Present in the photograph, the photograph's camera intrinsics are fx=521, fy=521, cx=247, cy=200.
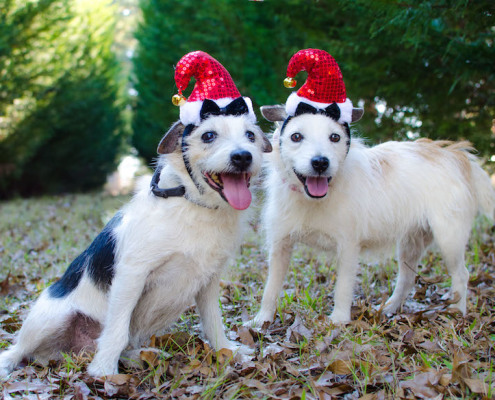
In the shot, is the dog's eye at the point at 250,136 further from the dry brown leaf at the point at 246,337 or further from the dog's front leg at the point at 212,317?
the dry brown leaf at the point at 246,337

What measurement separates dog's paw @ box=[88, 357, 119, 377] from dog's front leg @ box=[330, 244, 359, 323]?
1488 mm

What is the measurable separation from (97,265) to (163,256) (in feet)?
1.64

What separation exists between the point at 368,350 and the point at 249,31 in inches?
316

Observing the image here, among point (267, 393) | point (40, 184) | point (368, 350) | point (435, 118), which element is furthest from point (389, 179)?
point (40, 184)

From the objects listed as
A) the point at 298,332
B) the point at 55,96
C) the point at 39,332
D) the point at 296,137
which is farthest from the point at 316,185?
the point at 55,96

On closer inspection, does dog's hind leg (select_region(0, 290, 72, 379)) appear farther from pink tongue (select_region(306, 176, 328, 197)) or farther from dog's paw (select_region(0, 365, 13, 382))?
pink tongue (select_region(306, 176, 328, 197))

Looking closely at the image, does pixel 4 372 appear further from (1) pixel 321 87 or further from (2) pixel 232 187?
(1) pixel 321 87


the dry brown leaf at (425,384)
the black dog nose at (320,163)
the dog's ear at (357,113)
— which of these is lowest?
the dry brown leaf at (425,384)

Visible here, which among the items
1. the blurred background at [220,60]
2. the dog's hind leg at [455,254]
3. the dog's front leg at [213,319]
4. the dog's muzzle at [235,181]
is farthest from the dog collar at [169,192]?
the blurred background at [220,60]

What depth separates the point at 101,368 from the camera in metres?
2.65

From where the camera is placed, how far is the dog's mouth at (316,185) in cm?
329

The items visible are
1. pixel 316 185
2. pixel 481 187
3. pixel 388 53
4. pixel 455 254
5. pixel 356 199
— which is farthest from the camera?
pixel 388 53

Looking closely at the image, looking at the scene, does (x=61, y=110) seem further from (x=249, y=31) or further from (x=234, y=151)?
(x=234, y=151)

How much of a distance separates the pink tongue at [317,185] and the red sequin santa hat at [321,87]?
0.43m
